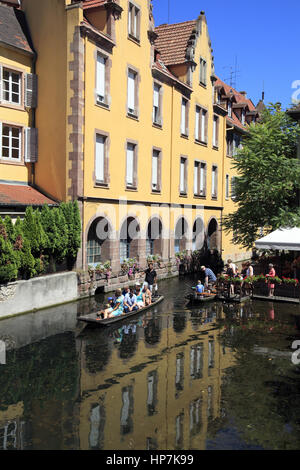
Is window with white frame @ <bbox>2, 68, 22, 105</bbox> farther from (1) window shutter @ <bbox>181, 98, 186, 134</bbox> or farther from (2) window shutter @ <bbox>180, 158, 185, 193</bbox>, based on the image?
(2) window shutter @ <bbox>180, 158, 185, 193</bbox>

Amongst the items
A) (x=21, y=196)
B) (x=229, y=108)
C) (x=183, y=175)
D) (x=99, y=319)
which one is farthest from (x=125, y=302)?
(x=229, y=108)

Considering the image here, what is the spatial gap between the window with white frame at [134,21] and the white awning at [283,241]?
44.6 feet

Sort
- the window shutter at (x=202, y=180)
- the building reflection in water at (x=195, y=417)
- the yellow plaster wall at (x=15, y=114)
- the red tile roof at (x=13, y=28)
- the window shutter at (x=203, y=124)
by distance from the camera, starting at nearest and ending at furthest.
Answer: the building reflection in water at (x=195, y=417)
the yellow plaster wall at (x=15, y=114)
the red tile roof at (x=13, y=28)
the window shutter at (x=203, y=124)
the window shutter at (x=202, y=180)

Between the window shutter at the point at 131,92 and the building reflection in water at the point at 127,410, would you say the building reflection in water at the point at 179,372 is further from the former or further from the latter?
the window shutter at the point at 131,92

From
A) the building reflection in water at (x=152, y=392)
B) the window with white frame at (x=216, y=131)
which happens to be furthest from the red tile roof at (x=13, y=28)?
the window with white frame at (x=216, y=131)

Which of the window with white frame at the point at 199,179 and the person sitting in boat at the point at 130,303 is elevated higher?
the window with white frame at the point at 199,179

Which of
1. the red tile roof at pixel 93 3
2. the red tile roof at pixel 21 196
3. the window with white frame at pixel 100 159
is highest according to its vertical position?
the red tile roof at pixel 93 3

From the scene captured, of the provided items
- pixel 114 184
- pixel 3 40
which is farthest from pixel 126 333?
pixel 3 40

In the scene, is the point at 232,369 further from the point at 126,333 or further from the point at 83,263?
the point at 83,263

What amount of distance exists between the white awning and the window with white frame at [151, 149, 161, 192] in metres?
8.69

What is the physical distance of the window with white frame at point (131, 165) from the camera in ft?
84.9

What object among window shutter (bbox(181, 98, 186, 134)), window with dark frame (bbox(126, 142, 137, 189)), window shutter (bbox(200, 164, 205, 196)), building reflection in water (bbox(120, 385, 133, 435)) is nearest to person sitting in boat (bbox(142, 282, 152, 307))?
window with dark frame (bbox(126, 142, 137, 189))

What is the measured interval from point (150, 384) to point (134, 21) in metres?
21.5

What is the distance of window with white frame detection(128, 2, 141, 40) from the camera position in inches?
993
